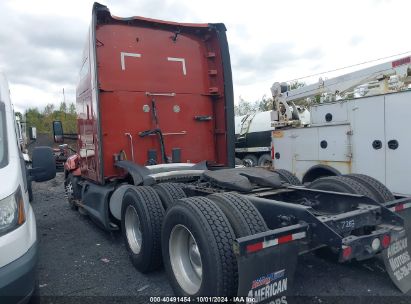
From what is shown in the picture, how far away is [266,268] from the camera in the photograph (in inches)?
100

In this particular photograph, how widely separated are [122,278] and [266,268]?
2073mm

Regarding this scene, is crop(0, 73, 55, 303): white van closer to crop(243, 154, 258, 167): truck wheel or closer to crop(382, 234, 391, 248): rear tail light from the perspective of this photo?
crop(382, 234, 391, 248): rear tail light

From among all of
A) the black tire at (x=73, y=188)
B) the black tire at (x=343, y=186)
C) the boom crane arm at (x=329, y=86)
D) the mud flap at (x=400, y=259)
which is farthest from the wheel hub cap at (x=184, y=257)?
the boom crane arm at (x=329, y=86)

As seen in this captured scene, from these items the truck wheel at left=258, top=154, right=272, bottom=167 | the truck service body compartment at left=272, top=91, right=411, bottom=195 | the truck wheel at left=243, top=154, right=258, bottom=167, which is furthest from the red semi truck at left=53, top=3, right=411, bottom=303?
the truck wheel at left=243, top=154, right=258, bottom=167

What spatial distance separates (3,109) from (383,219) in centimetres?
380

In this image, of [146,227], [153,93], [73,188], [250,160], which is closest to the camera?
[146,227]

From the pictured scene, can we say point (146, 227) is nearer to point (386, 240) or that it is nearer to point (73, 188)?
point (386, 240)

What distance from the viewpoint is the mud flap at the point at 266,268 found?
2.44 meters

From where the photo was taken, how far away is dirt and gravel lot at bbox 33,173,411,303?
339 cm

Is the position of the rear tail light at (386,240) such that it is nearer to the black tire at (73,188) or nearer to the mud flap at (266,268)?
the mud flap at (266,268)

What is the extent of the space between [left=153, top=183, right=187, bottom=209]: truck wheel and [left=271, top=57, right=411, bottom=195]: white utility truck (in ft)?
12.0

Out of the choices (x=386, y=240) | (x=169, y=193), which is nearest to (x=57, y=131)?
(x=169, y=193)

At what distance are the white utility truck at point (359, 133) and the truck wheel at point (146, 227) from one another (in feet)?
13.0

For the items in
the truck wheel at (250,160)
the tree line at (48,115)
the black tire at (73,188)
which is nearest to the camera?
the black tire at (73,188)
